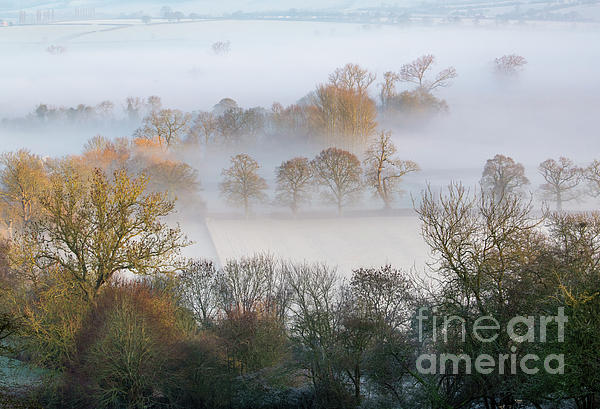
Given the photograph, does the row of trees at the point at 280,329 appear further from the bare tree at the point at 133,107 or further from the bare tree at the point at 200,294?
the bare tree at the point at 133,107

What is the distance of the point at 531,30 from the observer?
49.7m

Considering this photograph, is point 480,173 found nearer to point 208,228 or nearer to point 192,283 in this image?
point 208,228

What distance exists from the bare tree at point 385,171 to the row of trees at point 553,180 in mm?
4137

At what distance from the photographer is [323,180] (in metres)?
30.7

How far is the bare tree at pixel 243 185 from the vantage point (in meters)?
30.2

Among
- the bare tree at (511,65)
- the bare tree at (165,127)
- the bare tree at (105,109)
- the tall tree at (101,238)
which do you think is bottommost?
the tall tree at (101,238)

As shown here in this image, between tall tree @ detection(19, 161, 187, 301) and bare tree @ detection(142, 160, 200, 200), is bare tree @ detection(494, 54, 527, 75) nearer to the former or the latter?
bare tree @ detection(142, 160, 200, 200)

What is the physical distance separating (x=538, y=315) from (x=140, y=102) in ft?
139

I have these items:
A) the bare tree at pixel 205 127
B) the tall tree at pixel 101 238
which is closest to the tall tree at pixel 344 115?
the bare tree at pixel 205 127

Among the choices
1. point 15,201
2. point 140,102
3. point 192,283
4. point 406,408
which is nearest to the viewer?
point 406,408

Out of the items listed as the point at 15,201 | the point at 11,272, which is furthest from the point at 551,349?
the point at 15,201

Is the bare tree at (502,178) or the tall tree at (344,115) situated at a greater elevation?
the tall tree at (344,115)

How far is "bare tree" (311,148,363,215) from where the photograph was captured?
30.1 m

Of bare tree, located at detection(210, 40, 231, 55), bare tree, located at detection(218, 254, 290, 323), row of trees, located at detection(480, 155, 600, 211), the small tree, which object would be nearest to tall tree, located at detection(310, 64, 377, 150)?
the small tree
